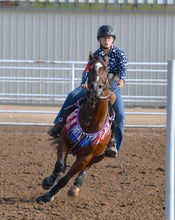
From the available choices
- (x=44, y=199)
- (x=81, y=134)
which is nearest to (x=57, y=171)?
(x=44, y=199)

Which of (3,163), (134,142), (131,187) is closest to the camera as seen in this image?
(131,187)

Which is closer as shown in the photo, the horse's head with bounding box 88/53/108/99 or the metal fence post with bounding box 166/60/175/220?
the metal fence post with bounding box 166/60/175/220

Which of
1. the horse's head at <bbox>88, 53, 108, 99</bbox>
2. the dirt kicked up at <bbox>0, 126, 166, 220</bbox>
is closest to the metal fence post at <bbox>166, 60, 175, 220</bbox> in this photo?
the horse's head at <bbox>88, 53, 108, 99</bbox>

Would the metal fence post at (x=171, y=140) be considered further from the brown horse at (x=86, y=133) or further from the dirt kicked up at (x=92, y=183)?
the dirt kicked up at (x=92, y=183)

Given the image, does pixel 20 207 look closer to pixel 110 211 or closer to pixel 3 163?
pixel 110 211

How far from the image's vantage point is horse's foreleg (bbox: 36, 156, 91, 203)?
5702mm

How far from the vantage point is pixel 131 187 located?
6922 mm

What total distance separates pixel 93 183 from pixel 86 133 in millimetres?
1681

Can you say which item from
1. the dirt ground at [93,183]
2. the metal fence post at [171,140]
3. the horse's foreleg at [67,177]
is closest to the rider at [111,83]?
the horse's foreleg at [67,177]

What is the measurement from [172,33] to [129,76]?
206cm

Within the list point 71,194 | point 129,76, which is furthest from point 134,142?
point 129,76

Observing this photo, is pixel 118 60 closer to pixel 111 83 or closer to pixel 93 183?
pixel 111 83

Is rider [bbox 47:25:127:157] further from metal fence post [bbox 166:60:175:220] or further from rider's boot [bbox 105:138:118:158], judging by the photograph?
metal fence post [bbox 166:60:175:220]

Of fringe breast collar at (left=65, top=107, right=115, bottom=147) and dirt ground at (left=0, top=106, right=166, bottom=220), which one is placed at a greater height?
fringe breast collar at (left=65, top=107, right=115, bottom=147)
